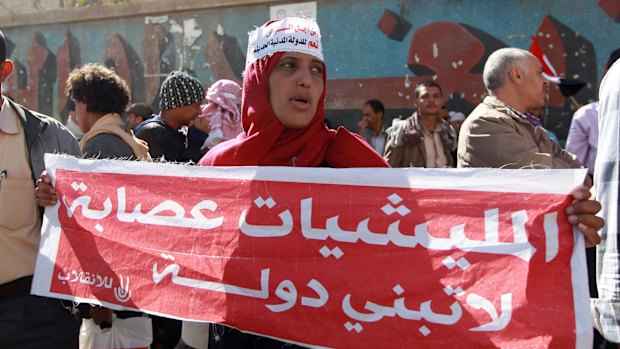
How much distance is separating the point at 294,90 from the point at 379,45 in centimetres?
642

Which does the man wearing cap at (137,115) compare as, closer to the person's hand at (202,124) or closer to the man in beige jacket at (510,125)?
the person's hand at (202,124)

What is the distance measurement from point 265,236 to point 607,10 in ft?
20.3

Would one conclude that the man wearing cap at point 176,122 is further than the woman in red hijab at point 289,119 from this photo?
Yes

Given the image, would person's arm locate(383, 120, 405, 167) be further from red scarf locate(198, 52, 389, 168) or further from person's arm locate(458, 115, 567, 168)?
red scarf locate(198, 52, 389, 168)

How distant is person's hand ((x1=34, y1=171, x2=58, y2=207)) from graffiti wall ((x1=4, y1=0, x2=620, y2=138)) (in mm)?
5861

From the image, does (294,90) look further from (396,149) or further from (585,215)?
(396,149)

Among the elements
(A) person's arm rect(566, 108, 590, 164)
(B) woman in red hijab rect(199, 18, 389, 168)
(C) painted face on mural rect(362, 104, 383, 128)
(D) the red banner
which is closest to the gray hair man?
(A) person's arm rect(566, 108, 590, 164)

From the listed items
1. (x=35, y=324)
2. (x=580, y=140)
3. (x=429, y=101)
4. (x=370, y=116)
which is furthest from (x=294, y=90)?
(x=370, y=116)

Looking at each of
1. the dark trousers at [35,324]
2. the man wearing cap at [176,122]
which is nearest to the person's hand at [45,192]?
the dark trousers at [35,324]

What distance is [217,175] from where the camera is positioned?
2.55m

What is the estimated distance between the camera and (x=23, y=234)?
2.94 m

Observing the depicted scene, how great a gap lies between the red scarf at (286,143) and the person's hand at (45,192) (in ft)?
3.02

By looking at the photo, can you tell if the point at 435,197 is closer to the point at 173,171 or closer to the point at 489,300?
the point at 489,300

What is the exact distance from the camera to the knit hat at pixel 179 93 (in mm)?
5008
